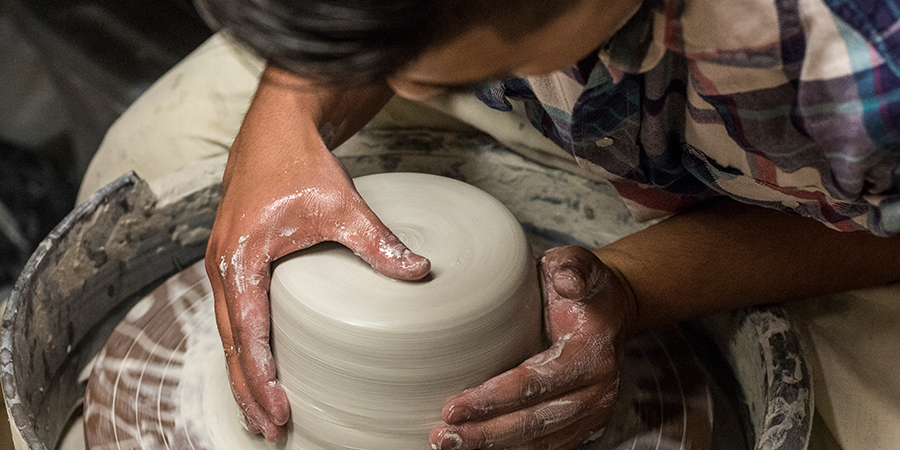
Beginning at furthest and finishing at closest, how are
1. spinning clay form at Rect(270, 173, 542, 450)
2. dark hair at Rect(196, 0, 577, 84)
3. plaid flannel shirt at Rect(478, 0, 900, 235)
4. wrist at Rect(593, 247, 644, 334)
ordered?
wrist at Rect(593, 247, 644, 334)
spinning clay form at Rect(270, 173, 542, 450)
plaid flannel shirt at Rect(478, 0, 900, 235)
dark hair at Rect(196, 0, 577, 84)

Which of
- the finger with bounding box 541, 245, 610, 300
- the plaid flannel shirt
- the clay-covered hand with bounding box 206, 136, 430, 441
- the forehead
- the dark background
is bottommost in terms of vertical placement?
the dark background

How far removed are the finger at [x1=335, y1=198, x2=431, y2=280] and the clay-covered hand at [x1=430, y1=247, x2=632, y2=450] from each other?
0.16m

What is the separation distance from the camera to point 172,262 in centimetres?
130

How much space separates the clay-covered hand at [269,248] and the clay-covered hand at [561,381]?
18 cm

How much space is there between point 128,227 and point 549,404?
789mm

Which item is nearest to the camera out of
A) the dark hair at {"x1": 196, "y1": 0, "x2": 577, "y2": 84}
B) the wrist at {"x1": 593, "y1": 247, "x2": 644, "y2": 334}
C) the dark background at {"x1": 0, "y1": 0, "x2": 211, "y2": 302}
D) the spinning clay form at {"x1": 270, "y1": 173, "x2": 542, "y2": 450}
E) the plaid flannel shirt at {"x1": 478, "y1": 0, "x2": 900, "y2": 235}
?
the dark hair at {"x1": 196, "y1": 0, "x2": 577, "y2": 84}

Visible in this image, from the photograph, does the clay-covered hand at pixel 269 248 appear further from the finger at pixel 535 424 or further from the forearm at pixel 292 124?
the finger at pixel 535 424

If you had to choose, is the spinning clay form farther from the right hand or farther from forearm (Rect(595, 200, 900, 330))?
forearm (Rect(595, 200, 900, 330))

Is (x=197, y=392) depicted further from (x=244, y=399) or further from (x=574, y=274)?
(x=574, y=274)

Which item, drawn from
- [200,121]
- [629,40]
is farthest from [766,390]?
[200,121]

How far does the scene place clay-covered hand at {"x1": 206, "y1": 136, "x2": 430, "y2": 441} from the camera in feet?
2.75

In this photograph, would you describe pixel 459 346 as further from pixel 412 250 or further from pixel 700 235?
pixel 700 235

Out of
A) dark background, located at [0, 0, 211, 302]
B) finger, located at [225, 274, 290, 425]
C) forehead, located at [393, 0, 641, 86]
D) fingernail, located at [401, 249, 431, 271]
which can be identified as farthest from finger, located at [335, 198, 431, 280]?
dark background, located at [0, 0, 211, 302]

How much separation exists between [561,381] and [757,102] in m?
0.39
